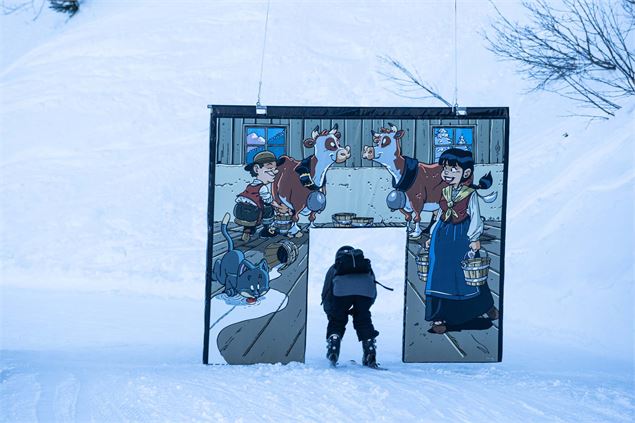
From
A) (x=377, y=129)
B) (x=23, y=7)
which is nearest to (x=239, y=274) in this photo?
(x=377, y=129)

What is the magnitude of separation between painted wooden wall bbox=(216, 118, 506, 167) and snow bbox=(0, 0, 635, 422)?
2096 mm

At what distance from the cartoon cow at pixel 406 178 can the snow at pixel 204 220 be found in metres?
1.63

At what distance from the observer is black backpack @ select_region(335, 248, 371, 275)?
8.84 m

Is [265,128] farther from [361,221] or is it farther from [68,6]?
[68,6]

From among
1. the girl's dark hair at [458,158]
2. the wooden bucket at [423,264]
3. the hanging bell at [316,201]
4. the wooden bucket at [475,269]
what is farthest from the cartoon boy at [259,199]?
the wooden bucket at [475,269]

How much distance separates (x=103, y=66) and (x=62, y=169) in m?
4.20

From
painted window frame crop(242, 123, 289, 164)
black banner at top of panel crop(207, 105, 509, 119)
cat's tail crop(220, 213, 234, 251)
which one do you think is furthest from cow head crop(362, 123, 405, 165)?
cat's tail crop(220, 213, 234, 251)

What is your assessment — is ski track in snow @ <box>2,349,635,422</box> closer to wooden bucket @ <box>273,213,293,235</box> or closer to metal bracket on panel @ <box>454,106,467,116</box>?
wooden bucket @ <box>273,213,293,235</box>

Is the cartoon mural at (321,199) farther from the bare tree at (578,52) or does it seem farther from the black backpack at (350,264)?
the bare tree at (578,52)

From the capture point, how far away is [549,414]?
272 inches

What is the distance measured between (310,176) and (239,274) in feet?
3.94

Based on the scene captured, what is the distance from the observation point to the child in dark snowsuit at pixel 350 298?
348 inches

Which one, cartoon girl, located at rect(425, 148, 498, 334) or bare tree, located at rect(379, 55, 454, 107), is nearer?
cartoon girl, located at rect(425, 148, 498, 334)

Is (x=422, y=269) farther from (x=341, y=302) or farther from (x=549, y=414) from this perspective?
(x=549, y=414)
